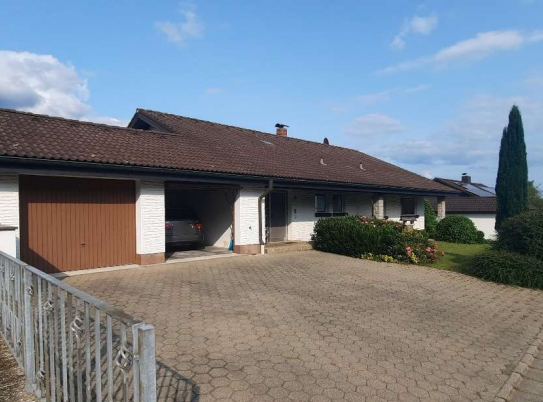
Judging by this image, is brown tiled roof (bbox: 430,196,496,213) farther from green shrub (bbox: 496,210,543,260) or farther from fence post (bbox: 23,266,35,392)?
fence post (bbox: 23,266,35,392)

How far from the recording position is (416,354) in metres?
4.89

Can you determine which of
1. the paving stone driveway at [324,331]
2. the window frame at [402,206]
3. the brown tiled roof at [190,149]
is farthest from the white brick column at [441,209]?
the paving stone driveway at [324,331]

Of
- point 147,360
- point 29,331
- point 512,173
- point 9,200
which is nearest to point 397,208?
point 512,173

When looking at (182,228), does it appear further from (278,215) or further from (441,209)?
(441,209)

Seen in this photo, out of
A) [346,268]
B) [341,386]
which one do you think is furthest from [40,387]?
[346,268]

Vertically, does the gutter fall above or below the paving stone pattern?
above

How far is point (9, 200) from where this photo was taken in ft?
26.9

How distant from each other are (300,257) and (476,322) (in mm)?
6647

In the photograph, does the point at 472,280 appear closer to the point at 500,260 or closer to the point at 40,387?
the point at 500,260

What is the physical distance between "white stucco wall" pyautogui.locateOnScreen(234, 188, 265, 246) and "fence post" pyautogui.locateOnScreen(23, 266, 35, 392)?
29.8 ft

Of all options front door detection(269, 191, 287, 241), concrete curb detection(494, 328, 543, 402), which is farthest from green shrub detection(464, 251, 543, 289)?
front door detection(269, 191, 287, 241)

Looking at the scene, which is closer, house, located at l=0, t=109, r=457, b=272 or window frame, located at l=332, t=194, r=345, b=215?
house, located at l=0, t=109, r=457, b=272

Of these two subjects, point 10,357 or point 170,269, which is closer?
point 10,357

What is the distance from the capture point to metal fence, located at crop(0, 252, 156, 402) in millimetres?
2066
